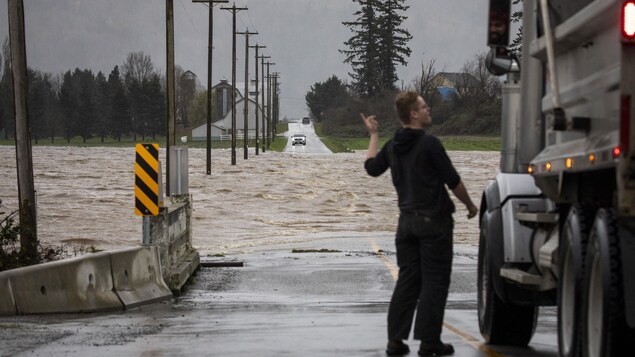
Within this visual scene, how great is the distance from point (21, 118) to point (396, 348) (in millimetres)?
13216

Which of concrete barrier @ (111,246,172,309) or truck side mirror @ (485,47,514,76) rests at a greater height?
truck side mirror @ (485,47,514,76)

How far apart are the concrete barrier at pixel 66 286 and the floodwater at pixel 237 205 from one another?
7497 mm

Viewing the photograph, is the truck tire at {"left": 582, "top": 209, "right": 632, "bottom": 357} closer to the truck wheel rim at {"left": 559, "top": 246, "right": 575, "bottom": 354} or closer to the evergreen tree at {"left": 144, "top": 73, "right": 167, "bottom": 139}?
the truck wheel rim at {"left": 559, "top": 246, "right": 575, "bottom": 354}

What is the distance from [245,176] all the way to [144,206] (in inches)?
2011

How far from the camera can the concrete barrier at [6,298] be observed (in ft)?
47.8

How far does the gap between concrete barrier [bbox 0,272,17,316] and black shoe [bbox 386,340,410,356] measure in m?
5.95

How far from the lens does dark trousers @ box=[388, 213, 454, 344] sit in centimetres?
988

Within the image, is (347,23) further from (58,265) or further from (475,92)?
(58,265)

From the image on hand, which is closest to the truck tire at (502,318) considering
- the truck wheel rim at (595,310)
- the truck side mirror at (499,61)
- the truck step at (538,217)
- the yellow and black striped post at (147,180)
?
the truck step at (538,217)

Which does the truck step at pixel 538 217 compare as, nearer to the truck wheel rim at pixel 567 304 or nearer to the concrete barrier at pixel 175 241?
the truck wheel rim at pixel 567 304

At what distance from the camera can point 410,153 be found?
10.0 meters

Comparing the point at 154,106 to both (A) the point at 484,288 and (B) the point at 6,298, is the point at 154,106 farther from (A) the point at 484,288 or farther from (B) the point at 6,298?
(A) the point at 484,288

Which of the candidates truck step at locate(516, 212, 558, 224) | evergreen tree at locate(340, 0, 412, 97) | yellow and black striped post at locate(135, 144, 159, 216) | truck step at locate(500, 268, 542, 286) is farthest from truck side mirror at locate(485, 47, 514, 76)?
evergreen tree at locate(340, 0, 412, 97)

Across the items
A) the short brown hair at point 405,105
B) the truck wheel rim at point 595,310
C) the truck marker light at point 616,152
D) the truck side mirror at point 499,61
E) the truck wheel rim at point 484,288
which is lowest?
the truck wheel rim at point 484,288
